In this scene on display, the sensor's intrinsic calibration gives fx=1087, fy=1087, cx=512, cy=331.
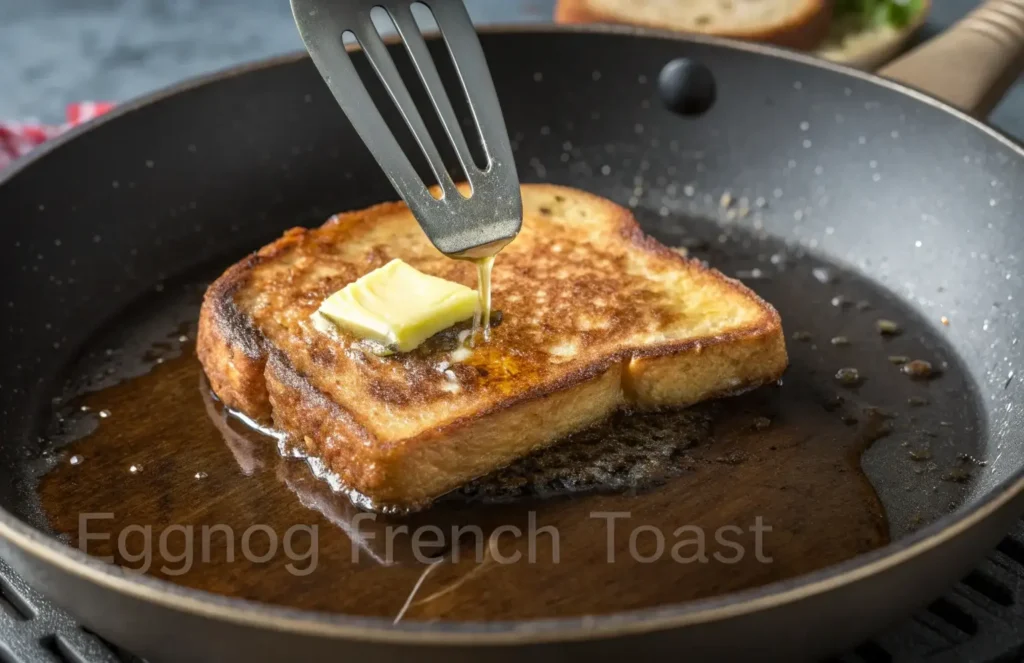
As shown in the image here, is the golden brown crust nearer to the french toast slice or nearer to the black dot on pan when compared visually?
the french toast slice

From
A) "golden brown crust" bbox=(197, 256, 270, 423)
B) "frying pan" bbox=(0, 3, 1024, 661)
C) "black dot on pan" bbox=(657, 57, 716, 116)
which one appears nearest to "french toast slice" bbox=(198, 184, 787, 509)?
"golden brown crust" bbox=(197, 256, 270, 423)

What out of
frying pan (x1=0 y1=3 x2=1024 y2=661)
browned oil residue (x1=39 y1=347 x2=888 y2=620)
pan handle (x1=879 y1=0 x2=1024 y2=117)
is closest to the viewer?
browned oil residue (x1=39 y1=347 x2=888 y2=620)

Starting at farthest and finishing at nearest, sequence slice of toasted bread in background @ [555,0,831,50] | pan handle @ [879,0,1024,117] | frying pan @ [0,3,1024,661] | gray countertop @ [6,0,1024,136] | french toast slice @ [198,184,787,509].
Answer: gray countertop @ [6,0,1024,136] < slice of toasted bread in background @ [555,0,831,50] < pan handle @ [879,0,1024,117] < frying pan @ [0,3,1024,661] < french toast slice @ [198,184,787,509]

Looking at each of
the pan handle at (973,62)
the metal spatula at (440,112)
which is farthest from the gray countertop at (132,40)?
the metal spatula at (440,112)

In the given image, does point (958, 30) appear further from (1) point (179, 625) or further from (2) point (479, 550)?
(1) point (179, 625)

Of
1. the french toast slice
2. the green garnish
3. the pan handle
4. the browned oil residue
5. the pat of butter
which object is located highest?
the pan handle

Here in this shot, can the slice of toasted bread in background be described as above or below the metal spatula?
below
